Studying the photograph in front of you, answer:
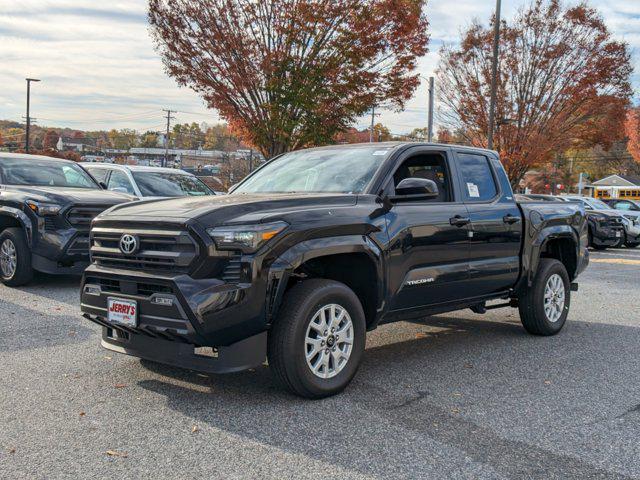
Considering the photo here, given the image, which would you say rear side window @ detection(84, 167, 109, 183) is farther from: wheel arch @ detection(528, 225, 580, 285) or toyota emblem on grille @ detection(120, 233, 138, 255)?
wheel arch @ detection(528, 225, 580, 285)

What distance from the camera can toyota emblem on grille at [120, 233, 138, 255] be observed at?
4.39 metres

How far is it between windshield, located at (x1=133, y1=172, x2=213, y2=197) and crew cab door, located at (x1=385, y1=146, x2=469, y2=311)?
6.75m

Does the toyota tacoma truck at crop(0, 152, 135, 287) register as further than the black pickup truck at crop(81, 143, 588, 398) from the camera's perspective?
Yes

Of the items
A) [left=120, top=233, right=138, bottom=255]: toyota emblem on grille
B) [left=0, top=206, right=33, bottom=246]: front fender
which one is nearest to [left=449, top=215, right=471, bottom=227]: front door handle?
[left=120, top=233, right=138, bottom=255]: toyota emblem on grille

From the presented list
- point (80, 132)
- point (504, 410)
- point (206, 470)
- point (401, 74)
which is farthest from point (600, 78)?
point (80, 132)

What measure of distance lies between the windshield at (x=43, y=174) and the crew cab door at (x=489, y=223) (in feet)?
20.8

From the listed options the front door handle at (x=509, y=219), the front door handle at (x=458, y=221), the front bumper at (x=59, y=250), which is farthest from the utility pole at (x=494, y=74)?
the front door handle at (x=458, y=221)

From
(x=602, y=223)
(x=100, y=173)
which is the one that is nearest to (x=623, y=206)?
(x=602, y=223)

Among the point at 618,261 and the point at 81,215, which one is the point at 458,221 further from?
the point at 618,261

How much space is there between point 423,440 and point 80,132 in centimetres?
12635

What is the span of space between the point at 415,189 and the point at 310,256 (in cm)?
114

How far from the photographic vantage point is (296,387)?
4309 millimetres

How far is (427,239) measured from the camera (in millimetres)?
5297

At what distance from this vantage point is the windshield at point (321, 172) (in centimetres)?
526
